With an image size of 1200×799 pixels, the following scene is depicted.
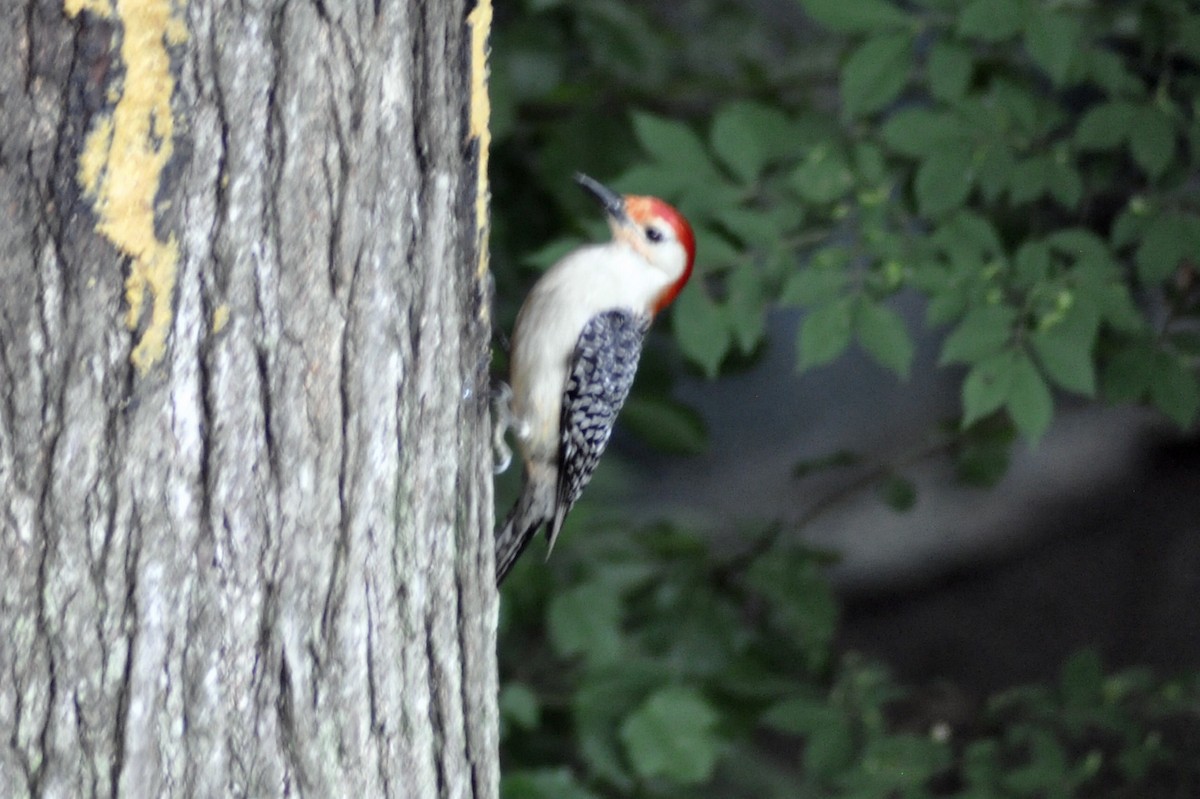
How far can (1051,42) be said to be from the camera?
2.73 meters

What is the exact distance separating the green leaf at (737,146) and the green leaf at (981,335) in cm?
58

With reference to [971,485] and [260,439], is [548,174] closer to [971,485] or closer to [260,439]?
[971,485]

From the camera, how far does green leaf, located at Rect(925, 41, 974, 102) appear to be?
2863 mm

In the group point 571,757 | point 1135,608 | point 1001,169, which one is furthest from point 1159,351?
point 1135,608

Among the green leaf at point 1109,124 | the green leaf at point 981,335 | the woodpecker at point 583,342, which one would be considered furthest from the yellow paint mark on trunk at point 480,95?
the green leaf at point 1109,124

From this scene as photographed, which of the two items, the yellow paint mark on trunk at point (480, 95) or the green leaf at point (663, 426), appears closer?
the yellow paint mark on trunk at point (480, 95)

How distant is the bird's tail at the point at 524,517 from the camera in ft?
9.79

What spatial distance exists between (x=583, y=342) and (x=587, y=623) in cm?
75

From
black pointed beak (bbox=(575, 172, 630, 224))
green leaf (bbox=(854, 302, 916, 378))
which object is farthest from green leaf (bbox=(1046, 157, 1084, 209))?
black pointed beak (bbox=(575, 172, 630, 224))

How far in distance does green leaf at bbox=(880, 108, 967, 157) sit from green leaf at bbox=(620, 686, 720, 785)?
4.24 feet

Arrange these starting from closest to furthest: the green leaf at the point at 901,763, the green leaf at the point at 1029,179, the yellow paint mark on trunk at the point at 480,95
Result: the yellow paint mark on trunk at the point at 480,95 → the green leaf at the point at 1029,179 → the green leaf at the point at 901,763

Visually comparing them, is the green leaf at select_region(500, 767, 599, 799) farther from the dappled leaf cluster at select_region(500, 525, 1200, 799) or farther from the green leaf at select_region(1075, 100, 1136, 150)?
the green leaf at select_region(1075, 100, 1136, 150)

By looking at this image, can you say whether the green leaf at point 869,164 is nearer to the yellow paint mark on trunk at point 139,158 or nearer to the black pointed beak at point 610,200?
the black pointed beak at point 610,200

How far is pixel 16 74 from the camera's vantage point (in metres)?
1.35
